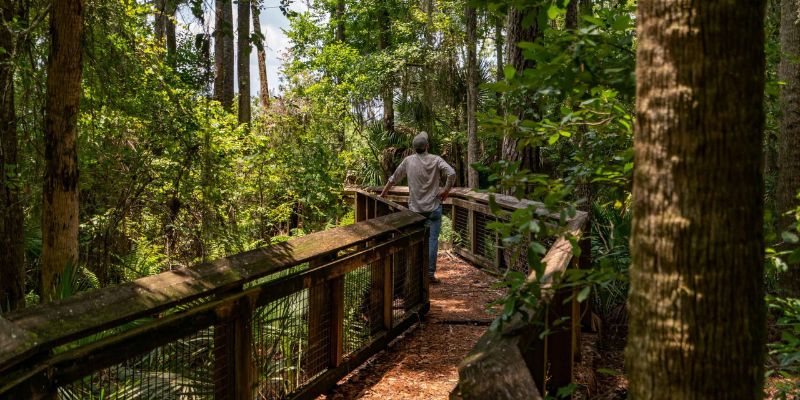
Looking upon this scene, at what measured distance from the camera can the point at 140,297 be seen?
3.09m

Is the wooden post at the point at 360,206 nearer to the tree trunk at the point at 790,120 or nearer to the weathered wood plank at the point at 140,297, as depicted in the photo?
the tree trunk at the point at 790,120

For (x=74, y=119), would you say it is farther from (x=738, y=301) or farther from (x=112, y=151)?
(x=738, y=301)

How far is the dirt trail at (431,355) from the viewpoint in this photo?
16.7 feet

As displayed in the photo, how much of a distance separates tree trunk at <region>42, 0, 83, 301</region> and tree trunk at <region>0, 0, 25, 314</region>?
1191 millimetres

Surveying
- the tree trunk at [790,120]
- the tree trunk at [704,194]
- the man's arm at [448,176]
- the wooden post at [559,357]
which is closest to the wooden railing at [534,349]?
the wooden post at [559,357]

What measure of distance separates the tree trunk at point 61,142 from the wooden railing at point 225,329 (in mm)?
1882

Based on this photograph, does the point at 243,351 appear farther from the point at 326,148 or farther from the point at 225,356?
the point at 326,148

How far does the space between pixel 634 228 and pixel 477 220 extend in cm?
864

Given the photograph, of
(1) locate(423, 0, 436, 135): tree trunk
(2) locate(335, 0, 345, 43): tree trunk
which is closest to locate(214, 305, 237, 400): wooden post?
(1) locate(423, 0, 436, 135): tree trunk

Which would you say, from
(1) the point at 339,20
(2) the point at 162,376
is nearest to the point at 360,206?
(2) the point at 162,376

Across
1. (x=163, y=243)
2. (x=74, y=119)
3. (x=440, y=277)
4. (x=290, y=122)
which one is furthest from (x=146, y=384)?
(x=290, y=122)

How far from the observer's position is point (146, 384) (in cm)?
337

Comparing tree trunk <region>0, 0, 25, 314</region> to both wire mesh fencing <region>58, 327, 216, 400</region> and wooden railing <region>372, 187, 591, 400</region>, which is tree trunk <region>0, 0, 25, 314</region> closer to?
wire mesh fencing <region>58, 327, 216, 400</region>

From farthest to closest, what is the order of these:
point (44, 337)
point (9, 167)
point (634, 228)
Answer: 1. point (9, 167)
2. point (44, 337)
3. point (634, 228)
